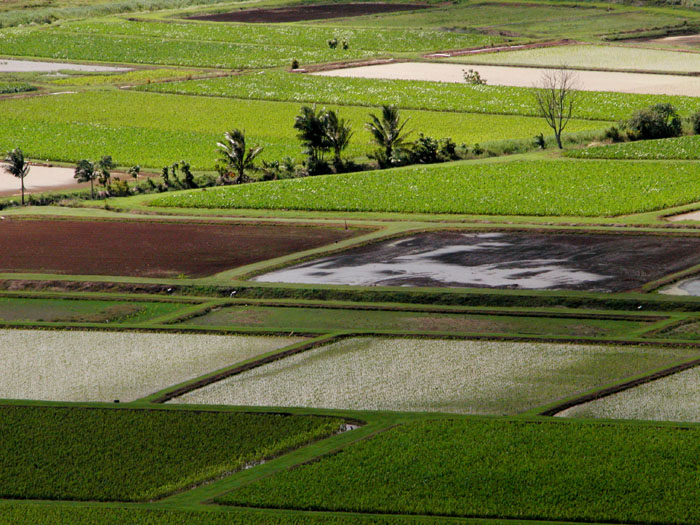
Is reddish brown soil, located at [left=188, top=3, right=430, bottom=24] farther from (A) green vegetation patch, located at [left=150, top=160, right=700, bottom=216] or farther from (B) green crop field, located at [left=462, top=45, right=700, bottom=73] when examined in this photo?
(A) green vegetation patch, located at [left=150, top=160, right=700, bottom=216]

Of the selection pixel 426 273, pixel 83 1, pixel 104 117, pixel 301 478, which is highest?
pixel 83 1

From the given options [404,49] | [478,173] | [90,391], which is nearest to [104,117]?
[478,173]

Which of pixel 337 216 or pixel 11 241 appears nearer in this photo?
pixel 11 241

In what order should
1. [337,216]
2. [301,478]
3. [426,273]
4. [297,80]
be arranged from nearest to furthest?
→ [301,478] → [426,273] → [337,216] → [297,80]

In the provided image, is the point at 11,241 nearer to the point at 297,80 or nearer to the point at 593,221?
the point at 593,221

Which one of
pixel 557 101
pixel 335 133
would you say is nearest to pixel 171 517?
pixel 335 133

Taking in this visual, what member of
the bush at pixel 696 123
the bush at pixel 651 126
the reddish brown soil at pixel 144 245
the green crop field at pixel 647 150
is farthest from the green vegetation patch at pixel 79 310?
the bush at pixel 696 123

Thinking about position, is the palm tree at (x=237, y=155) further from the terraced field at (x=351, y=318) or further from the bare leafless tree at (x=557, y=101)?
the bare leafless tree at (x=557, y=101)

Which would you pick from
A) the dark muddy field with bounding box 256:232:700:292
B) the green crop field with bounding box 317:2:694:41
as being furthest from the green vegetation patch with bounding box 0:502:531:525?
the green crop field with bounding box 317:2:694:41
